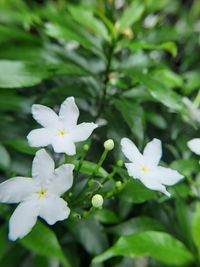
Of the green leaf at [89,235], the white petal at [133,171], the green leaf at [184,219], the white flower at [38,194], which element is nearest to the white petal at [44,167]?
the white flower at [38,194]

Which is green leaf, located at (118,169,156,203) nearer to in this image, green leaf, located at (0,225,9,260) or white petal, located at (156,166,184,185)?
white petal, located at (156,166,184,185)

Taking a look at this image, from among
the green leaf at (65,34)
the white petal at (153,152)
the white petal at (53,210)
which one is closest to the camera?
the white petal at (53,210)

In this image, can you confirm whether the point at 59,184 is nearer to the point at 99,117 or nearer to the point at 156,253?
the point at 156,253

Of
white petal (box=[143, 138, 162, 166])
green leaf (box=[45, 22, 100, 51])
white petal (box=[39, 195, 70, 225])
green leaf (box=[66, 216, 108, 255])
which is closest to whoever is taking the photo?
white petal (box=[39, 195, 70, 225])

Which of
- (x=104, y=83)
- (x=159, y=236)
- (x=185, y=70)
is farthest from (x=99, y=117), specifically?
(x=185, y=70)

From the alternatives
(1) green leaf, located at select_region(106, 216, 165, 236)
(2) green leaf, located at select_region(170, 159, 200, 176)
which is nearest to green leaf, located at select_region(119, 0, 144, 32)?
(2) green leaf, located at select_region(170, 159, 200, 176)

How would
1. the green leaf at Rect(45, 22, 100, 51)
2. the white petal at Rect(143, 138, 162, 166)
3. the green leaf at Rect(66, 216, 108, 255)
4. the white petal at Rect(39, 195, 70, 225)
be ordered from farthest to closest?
1. the green leaf at Rect(45, 22, 100, 51)
2. the green leaf at Rect(66, 216, 108, 255)
3. the white petal at Rect(143, 138, 162, 166)
4. the white petal at Rect(39, 195, 70, 225)

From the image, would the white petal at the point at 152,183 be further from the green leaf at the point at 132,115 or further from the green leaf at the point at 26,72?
the green leaf at the point at 26,72
